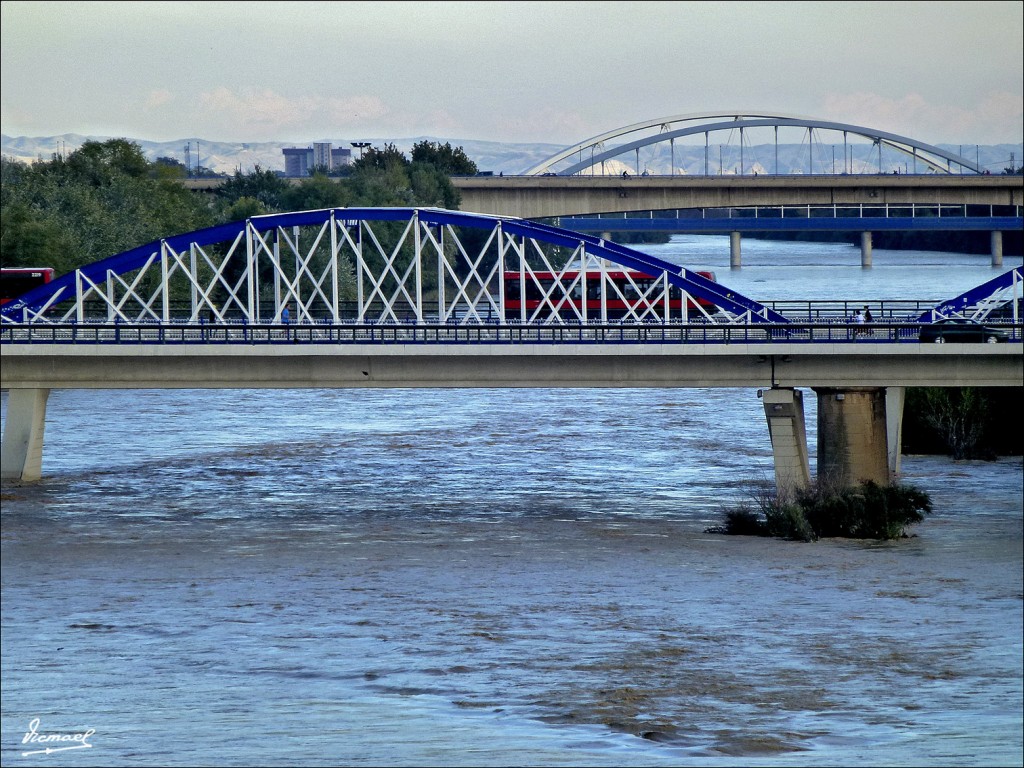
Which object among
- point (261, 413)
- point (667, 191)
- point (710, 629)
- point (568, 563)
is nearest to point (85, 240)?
point (261, 413)

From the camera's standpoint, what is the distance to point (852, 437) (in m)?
48.3

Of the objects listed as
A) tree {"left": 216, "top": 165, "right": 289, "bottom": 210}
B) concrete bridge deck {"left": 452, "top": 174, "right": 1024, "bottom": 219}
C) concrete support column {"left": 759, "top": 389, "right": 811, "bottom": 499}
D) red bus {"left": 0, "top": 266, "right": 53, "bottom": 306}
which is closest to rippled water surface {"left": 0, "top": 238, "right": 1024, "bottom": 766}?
concrete support column {"left": 759, "top": 389, "right": 811, "bottom": 499}

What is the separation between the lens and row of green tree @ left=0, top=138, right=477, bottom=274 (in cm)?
9169

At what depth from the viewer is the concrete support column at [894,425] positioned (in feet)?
175

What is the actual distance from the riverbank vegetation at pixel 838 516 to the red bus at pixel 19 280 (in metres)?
40.9

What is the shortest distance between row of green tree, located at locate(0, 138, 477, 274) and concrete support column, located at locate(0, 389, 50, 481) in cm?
3656

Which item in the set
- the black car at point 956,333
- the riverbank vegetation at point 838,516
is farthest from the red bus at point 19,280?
the black car at point 956,333

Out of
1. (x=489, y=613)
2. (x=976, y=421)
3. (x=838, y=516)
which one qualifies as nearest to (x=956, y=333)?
(x=838, y=516)

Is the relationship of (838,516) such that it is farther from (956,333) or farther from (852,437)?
(956,333)

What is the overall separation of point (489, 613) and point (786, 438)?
17345 millimetres

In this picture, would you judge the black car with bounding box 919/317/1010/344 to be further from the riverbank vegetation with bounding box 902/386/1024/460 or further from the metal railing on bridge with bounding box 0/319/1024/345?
the riverbank vegetation with bounding box 902/386/1024/460

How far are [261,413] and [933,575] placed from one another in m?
45.7

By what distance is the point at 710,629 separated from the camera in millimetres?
32656

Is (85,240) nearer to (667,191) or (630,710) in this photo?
(667,191)
